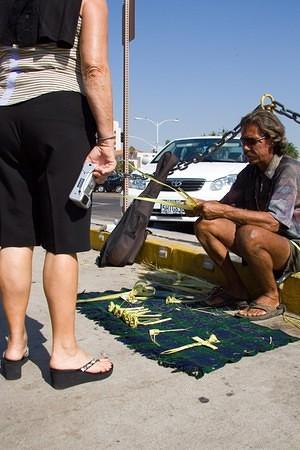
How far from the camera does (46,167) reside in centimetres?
238

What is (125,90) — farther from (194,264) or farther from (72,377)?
(72,377)

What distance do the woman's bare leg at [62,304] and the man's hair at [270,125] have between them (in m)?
1.70

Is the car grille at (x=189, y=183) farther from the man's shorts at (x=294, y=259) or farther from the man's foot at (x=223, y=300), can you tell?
the man's shorts at (x=294, y=259)

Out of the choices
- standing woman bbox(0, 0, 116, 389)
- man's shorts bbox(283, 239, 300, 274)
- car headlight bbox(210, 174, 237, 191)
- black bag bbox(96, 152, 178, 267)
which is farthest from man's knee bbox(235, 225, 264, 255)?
car headlight bbox(210, 174, 237, 191)

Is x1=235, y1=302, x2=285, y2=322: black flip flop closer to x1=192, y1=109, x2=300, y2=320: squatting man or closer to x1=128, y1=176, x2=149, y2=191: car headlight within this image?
x1=192, y1=109, x2=300, y2=320: squatting man

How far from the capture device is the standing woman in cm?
235

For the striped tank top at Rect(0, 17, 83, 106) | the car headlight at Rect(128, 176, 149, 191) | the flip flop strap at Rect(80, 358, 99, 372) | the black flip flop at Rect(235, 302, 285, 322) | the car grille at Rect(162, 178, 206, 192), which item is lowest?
the car headlight at Rect(128, 176, 149, 191)

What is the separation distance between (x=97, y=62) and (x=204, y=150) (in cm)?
690

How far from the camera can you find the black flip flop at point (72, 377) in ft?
8.02

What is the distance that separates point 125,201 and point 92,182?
3.79 meters

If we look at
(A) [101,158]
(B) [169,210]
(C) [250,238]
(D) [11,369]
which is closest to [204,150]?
(B) [169,210]

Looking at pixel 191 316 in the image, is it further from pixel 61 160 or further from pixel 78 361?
pixel 61 160

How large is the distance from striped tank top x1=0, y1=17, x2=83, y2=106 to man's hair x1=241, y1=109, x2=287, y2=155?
58.6 inches

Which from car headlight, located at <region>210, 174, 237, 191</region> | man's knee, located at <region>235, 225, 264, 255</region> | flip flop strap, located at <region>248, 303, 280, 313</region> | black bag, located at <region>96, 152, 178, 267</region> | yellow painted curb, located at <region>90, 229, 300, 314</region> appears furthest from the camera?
car headlight, located at <region>210, 174, 237, 191</region>
